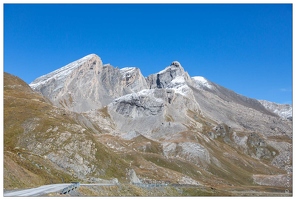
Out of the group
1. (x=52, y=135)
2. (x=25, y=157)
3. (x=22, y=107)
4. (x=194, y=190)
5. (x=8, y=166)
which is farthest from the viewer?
(x=22, y=107)

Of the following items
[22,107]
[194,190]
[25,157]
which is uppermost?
[22,107]

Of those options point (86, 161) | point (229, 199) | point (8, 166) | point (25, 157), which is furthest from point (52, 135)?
point (229, 199)

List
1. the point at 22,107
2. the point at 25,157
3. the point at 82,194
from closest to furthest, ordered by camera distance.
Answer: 1. the point at 82,194
2. the point at 25,157
3. the point at 22,107

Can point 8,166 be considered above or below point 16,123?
below

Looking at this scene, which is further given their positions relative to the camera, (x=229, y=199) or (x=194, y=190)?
(x=194, y=190)

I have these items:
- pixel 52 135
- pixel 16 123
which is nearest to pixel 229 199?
pixel 52 135

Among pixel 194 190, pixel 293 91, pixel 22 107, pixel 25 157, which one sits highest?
pixel 22 107

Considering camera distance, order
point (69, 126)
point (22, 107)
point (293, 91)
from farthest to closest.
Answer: point (22, 107) → point (69, 126) → point (293, 91)

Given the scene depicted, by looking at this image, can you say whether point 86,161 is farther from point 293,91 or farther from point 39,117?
point 293,91

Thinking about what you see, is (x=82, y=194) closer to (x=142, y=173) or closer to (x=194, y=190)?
(x=194, y=190)
